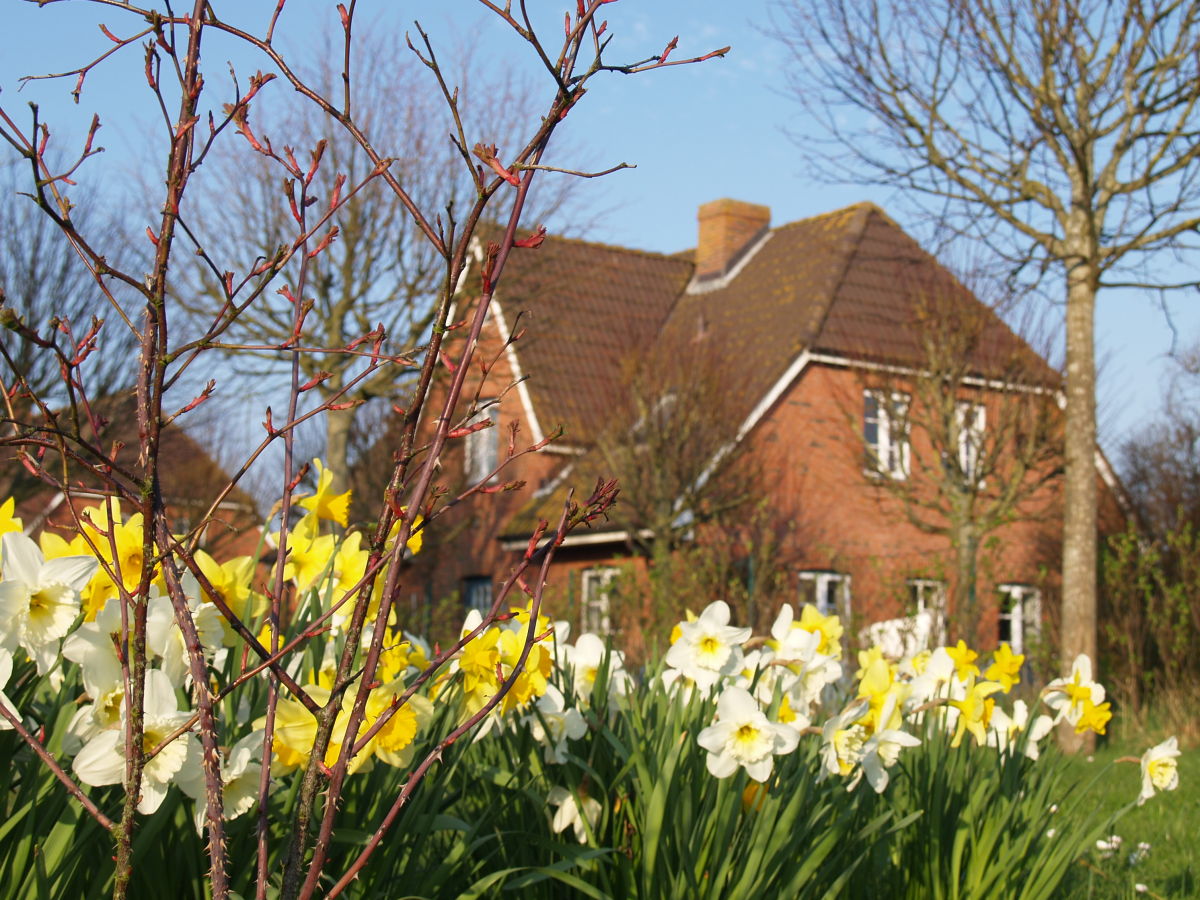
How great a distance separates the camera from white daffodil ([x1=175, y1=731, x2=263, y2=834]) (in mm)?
1717

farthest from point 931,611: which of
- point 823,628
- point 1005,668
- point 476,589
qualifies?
point 476,589

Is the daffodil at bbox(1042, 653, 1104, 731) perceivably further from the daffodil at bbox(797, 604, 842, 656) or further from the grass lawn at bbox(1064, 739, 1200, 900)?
the daffodil at bbox(797, 604, 842, 656)

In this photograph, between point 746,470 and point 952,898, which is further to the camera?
point 746,470

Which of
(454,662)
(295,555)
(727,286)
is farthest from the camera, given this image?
(727,286)

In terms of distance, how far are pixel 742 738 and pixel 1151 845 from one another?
3423 millimetres

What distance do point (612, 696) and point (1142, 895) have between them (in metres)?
2.35

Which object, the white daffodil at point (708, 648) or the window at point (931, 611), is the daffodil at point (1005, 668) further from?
the window at point (931, 611)

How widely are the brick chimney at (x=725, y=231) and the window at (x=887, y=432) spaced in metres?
5.04

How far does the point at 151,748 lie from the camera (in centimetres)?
168

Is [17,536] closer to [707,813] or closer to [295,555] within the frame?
[295,555]

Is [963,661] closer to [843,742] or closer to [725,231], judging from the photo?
[843,742]

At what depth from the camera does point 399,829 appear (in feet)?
7.15

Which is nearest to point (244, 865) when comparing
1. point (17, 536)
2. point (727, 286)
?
point (17, 536)

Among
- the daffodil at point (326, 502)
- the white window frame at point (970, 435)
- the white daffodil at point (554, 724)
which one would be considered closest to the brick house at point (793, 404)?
the white window frame at point (970, 435)
